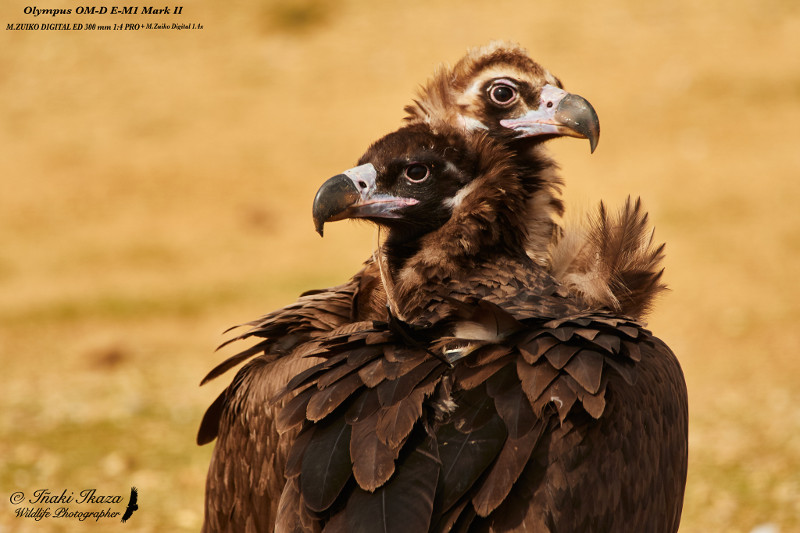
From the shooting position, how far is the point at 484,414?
3486 mm

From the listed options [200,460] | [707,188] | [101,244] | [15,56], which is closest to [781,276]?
[707,188]

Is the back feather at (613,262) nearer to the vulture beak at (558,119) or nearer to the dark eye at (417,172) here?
the vulture beak at (558,119)

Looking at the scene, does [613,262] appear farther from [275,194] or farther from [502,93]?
[275,194]

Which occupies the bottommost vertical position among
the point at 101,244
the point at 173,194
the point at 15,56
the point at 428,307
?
the point at 428,307

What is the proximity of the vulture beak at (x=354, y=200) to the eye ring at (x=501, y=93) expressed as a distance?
86 centimetres

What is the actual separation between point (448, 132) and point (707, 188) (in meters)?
12.6

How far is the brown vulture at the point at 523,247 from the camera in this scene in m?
4.28

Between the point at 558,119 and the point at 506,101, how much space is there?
0.31 m

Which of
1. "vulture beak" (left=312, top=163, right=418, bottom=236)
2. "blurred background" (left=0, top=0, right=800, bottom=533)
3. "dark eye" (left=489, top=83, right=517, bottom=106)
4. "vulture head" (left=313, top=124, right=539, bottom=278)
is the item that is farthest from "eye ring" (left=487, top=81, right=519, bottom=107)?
"blurred background" (left=0, top=0, right=800, bottom=533)

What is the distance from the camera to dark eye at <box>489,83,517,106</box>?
16.3 ft

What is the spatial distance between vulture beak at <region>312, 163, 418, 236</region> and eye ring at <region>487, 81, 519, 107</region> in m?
0.86

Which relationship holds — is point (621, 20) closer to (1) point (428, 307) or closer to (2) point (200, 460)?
(2) point (200, 460)

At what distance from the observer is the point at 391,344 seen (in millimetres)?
3787

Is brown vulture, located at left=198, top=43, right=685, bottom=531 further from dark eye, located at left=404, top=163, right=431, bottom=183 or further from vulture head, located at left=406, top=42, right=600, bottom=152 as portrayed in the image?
dark eye, located at left=404, top=163, right=431, bottom=183
